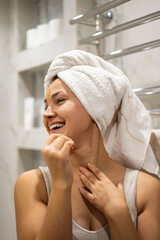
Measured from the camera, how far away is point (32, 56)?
1.69m

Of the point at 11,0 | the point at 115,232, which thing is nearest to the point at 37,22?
the point at 11,0

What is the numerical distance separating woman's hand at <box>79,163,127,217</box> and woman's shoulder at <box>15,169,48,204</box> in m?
0.12

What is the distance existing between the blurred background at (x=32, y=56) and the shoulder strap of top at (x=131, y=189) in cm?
45

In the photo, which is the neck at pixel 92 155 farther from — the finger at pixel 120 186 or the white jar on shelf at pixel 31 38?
the white jar on shelf at pixel 31 38

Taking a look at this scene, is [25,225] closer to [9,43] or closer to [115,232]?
[115,232]

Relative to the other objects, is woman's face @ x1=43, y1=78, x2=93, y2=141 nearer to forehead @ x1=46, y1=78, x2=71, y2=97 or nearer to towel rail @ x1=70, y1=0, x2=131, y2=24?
forehead @ x1=46, y1=78, x2=71, y2=97

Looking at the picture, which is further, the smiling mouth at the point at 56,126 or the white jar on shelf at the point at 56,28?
the white jar on shelf at the point at 56,28

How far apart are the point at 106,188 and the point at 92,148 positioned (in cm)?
15

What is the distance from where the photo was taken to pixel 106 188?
86 centimetres

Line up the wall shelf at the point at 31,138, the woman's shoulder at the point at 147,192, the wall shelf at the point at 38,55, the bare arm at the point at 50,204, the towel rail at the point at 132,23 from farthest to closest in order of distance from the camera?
the wall shelf at the point at 31,138 → the wall shelf at the point at 38,55 → the towel rail at the point at 132,23 → the woman's shoulder at the point at 147,192 → the bare arm at the point at 50,204

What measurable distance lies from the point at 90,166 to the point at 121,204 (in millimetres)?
163

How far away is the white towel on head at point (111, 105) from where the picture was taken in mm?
910

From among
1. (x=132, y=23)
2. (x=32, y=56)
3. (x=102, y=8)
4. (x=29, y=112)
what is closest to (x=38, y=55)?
(x=32, y=56)

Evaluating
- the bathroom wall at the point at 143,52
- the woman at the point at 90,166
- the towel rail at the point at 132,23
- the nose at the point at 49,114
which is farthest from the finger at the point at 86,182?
the towel rail at the point at 132,23
